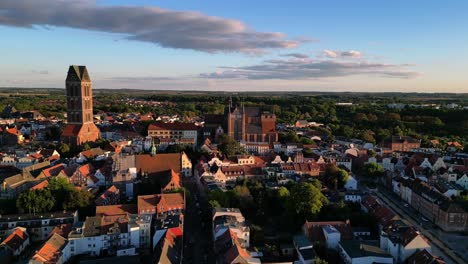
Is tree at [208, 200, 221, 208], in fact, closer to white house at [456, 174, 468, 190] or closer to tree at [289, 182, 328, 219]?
tree at [289, 182, 328, 219]

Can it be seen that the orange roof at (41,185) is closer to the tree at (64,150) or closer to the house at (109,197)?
the house at (109,197)

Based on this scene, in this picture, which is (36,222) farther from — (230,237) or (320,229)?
(320,229)

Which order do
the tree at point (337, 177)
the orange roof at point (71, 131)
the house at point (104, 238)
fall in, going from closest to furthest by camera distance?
the house at point (104, 238)
the tree at point (337, 177)
the orange roof at point (71, 131)

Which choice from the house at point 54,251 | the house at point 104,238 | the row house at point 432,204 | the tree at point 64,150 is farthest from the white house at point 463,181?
the tree at point 64,150

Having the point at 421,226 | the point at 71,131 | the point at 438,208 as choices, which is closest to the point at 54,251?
the point at 421,226

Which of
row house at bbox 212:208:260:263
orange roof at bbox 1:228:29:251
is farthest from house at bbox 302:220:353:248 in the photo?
orange roof at bbox 1:228:29:251

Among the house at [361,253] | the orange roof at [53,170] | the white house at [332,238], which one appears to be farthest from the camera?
the orange roof at [53,170]
